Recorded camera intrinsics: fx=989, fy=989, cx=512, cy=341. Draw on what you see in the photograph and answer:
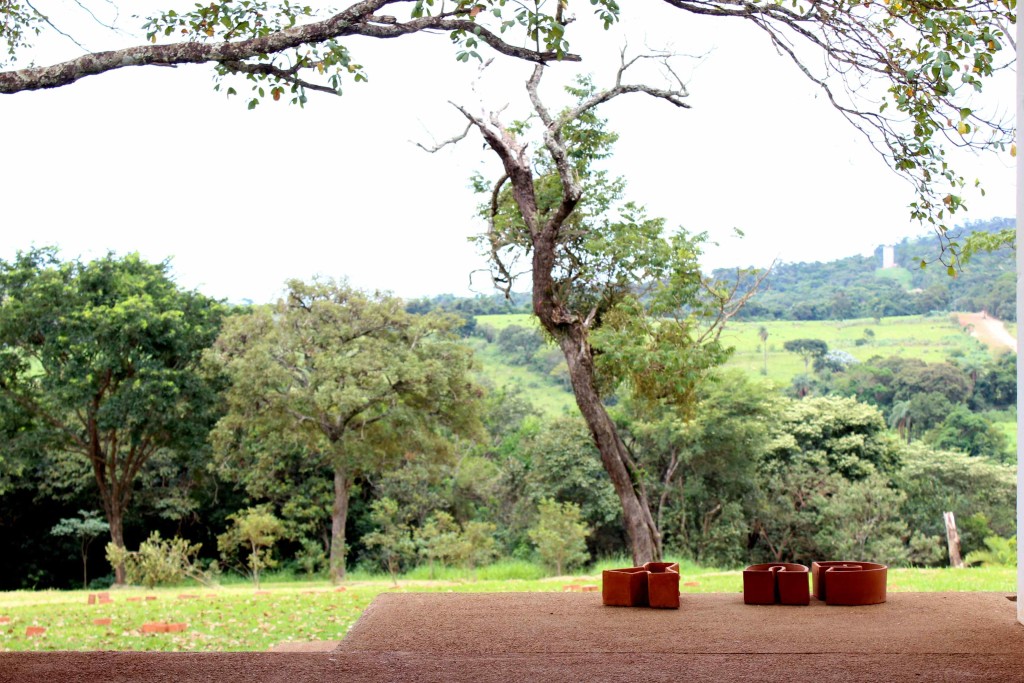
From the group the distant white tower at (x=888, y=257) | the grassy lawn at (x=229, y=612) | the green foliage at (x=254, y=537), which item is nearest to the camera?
the grassy lawn at (x=229, y=612)

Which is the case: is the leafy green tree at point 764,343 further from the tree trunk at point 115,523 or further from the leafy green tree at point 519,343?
the tree trunk at point 115,523

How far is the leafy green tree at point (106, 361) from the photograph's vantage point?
14.2 meters

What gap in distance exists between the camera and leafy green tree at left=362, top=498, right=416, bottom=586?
14.8 meters

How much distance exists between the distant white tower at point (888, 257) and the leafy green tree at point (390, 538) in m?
16.1

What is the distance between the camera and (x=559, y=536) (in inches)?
541

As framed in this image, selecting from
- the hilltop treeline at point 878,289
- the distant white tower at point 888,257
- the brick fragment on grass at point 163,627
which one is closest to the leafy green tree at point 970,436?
the hilltop treeline at point 878,289

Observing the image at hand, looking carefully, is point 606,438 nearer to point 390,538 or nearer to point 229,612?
point 229,612

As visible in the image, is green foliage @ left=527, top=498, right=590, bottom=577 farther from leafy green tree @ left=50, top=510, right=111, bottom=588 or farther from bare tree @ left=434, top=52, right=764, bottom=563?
leafy green tree @ left=50, top=510, right=111, bottom=588

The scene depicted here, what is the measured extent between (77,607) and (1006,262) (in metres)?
20.7

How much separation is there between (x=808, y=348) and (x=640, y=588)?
18720 millimetres

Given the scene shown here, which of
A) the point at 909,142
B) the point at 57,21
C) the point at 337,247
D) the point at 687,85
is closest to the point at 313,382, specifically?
the point at 687,85

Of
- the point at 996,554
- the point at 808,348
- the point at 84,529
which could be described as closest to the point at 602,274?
the point at 996,554

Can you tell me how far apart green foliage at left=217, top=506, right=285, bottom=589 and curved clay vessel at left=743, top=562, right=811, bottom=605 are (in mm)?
8854

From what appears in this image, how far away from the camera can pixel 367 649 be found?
169 inches
